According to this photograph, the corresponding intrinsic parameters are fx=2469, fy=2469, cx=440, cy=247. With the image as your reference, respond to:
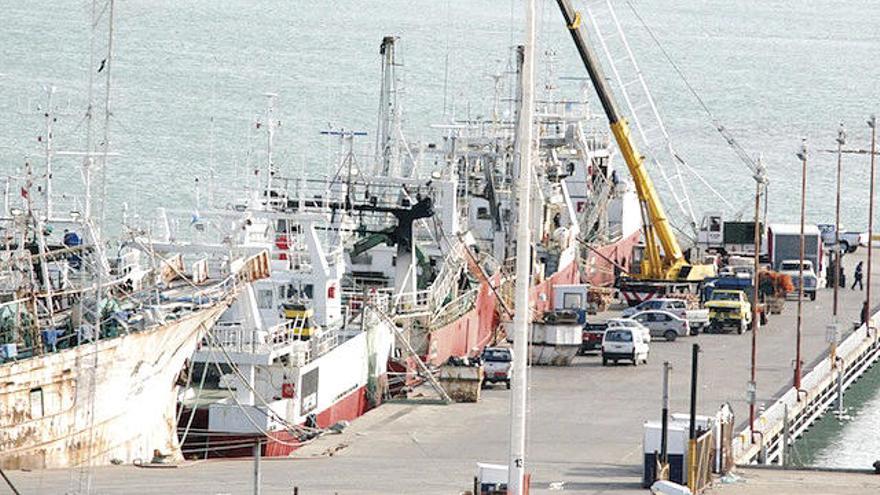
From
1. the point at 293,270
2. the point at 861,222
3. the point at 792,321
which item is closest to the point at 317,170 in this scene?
the point at 861,222

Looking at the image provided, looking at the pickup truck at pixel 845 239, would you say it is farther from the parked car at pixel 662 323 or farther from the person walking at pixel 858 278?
the parked car at pixel 662 323

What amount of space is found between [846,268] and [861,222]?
22707 mm

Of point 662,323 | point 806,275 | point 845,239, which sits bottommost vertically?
point 662,323

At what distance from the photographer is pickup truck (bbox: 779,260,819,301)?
66188 mm

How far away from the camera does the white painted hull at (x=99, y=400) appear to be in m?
34.8

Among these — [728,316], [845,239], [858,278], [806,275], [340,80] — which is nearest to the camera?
[728,316]

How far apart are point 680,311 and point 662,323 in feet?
3.51

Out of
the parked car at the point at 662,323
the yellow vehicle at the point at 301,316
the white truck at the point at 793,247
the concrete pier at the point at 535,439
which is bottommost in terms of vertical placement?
the concrete pier at the point at 535,439

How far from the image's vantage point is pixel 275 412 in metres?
41.2

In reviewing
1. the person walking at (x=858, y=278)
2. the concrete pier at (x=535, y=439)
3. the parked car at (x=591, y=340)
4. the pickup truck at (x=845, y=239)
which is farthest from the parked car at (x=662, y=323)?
the pickup truck at (x=845, y=239)

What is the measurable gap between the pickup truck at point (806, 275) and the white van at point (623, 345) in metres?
14.0

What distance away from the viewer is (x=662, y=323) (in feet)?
189

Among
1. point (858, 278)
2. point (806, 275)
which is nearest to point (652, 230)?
point (806, 275)

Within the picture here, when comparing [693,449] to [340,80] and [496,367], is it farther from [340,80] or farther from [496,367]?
[340,80]
